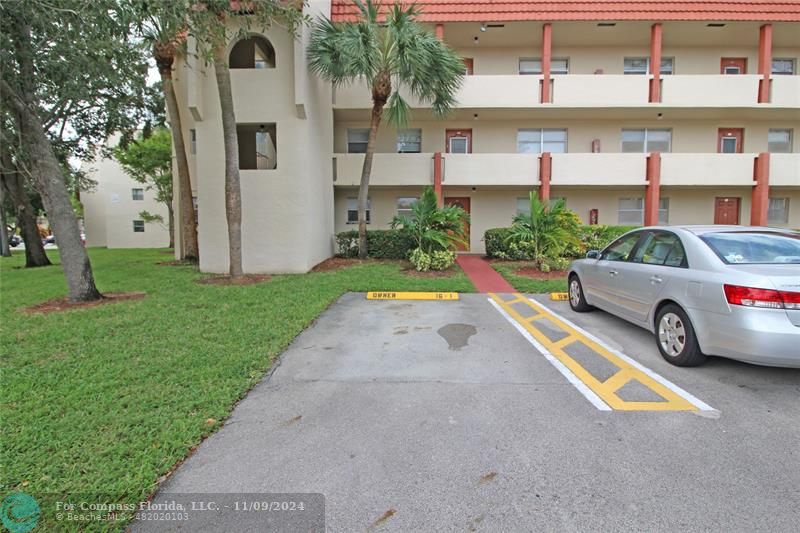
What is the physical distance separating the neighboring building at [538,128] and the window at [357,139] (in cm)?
6

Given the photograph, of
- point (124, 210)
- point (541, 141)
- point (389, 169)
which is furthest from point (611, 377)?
point (124, 210)

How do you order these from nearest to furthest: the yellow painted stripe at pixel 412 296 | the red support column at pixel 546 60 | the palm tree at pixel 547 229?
the yellow painted stripe at pixel 412 296, the palm tree at pixel 547 229, the red support column at pixel 546 60

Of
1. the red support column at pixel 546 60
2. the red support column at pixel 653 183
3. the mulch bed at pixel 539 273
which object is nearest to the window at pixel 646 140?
the red support column at pixel 653 183

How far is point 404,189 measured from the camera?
15.6 metres

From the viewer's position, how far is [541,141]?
15.5 metres

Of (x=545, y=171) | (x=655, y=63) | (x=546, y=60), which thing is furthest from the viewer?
(x=545, y=171)

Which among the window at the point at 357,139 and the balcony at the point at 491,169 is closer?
the balcony at the point at 491,169

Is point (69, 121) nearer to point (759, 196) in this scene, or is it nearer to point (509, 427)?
point (509, 427)

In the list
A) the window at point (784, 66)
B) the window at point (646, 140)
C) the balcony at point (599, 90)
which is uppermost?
the window at point (784, 66)

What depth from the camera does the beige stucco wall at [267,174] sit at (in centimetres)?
1062

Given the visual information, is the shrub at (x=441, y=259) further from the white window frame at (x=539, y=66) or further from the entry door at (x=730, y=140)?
the entry door at (x=730, y=140)

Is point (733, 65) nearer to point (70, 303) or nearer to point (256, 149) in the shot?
point (256, 149)

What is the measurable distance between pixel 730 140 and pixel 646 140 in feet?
10.6

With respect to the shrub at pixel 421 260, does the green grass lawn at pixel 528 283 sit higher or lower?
lower
